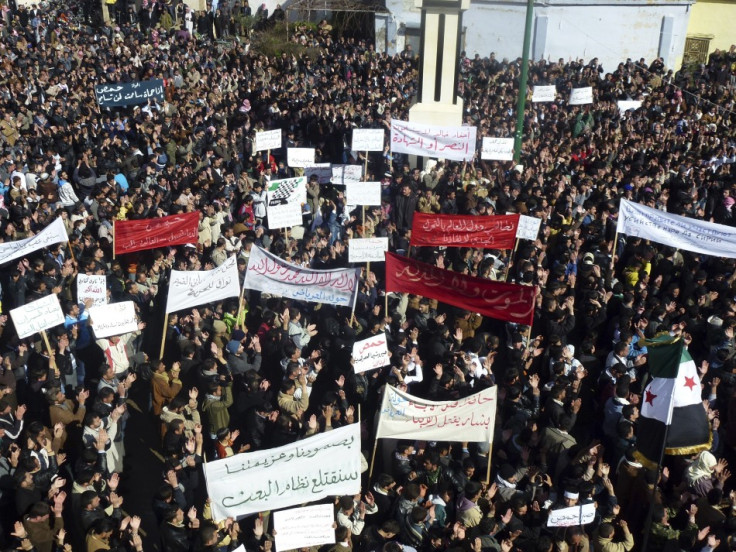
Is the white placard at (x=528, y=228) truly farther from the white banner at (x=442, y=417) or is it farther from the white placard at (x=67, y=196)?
the white placard at (x=67, y=196)

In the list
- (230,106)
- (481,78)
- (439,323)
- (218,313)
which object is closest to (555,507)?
(439,323)

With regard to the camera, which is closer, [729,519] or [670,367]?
[729,519]

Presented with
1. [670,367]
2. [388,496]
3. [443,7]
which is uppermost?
[443,7]

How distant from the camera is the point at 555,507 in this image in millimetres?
6969

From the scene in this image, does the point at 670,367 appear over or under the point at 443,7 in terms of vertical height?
under

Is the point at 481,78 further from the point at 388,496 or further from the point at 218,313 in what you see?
the point at 388,496

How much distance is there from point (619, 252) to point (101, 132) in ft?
34.2

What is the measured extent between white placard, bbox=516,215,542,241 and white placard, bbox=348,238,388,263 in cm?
214

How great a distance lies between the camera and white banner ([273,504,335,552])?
21.5 ft

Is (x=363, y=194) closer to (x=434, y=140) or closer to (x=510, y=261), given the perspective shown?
(x=510, y=261)

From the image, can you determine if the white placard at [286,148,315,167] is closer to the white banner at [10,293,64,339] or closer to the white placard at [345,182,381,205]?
the white placard at [345,182,381,205]

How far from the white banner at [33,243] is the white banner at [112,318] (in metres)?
1.56

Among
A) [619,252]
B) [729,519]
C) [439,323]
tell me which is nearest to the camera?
[729,519]

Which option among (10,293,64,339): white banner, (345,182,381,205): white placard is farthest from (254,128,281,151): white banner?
(10,293,64,339): white banner
